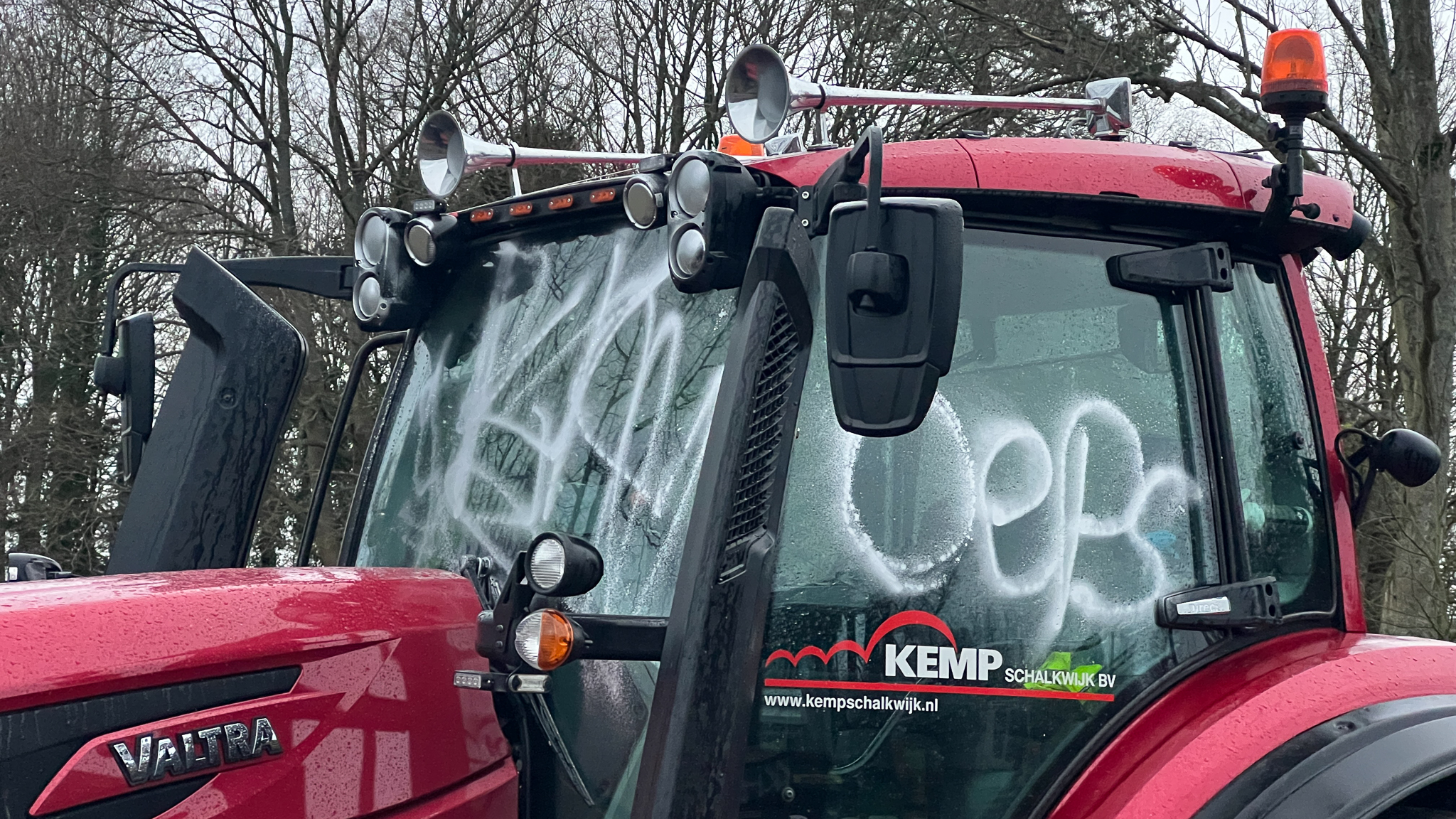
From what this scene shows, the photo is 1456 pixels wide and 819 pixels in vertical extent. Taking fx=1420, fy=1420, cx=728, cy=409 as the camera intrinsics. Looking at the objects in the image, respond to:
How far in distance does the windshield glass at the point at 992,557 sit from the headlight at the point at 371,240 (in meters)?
1.05

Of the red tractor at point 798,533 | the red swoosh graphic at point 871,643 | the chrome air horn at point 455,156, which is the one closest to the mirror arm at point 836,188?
the red tractor at point 798,533

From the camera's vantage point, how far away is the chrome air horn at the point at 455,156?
3.12 m

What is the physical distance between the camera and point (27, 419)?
13805 mm

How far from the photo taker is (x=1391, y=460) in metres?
2.90

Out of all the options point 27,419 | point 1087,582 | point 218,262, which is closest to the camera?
point 1087,582

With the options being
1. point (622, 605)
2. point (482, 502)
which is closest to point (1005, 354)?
point (622, 605)

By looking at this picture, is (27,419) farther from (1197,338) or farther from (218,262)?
(1197,338)

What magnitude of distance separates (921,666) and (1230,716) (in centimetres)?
54

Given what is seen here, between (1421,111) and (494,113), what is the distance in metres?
8.19

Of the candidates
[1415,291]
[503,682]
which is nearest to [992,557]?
[503,682]

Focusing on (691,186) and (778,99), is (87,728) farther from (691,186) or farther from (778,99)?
(778,99)

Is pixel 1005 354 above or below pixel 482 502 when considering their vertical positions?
above

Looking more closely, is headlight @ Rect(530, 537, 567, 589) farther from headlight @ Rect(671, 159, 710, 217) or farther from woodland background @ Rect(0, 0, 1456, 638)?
woodland background @ Rect(0, 0, 1456, 638)

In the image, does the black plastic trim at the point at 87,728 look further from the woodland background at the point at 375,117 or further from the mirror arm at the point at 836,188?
the woodland background at the point at 375,117
